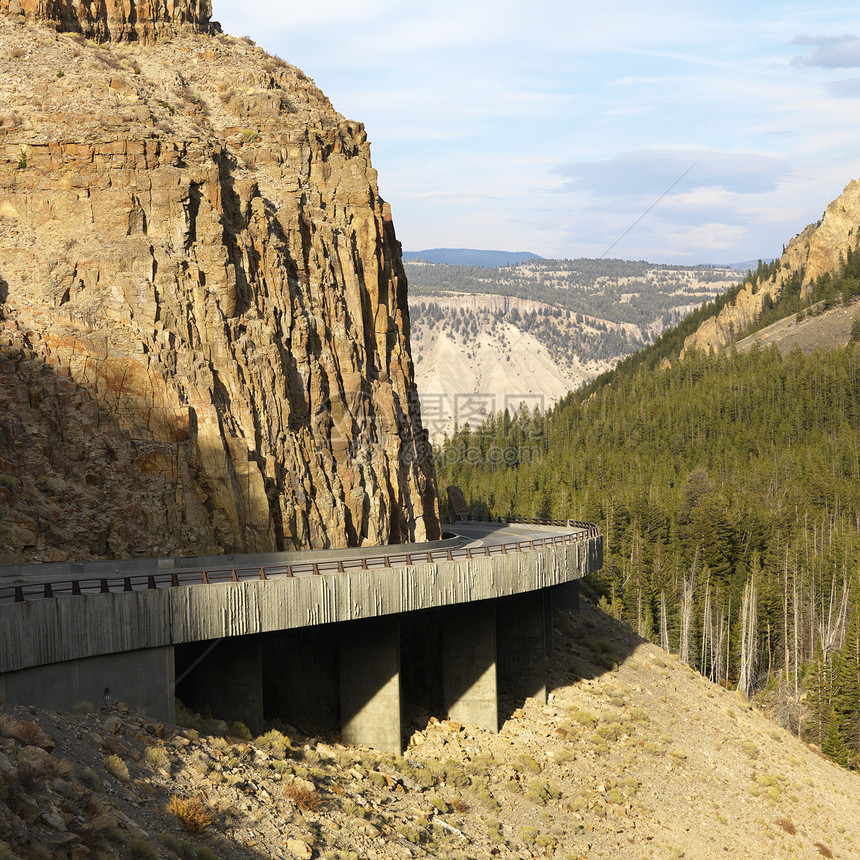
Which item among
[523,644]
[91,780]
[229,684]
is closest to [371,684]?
[229,684]

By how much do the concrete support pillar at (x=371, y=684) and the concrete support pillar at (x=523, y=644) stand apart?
29.7 feet

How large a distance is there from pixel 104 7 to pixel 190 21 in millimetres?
4850

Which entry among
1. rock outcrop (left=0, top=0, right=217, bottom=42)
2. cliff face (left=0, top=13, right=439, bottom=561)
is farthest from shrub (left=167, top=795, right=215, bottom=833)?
rock outcrop (left=0, top=0, right=217, bottom=42)

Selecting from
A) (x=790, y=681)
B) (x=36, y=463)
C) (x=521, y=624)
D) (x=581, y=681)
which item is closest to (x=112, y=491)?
(x=36, y=463)

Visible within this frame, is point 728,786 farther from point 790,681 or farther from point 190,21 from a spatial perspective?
point 190,21

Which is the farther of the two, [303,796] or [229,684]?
[229,684]

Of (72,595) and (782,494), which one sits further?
(782,494)

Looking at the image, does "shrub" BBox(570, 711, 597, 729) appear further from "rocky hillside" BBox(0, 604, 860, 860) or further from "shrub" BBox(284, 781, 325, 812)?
"shrub" BBox(284, 781, 325, 812)

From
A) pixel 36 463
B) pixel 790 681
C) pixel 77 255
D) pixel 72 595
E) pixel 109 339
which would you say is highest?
pixel 77 255

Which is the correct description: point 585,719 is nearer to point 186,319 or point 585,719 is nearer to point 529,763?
point 529,763

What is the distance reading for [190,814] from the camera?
1950cm

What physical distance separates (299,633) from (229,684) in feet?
21.2

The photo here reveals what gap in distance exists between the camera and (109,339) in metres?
33.5

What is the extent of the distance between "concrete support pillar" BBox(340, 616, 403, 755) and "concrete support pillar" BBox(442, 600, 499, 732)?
15.9ft
